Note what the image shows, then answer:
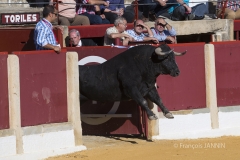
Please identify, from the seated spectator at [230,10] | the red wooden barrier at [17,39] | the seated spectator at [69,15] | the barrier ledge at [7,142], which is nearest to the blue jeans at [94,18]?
the seated spectator at [69,15]

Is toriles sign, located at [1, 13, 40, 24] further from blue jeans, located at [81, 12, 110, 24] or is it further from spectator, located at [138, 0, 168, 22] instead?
spectator, located at [138, 0, 168, 22]

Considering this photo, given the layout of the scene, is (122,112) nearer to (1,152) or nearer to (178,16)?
(1,152)

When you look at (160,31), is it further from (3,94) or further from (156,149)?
(3,94)

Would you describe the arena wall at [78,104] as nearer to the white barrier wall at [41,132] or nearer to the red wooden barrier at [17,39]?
the white barrier wall at [41,132]

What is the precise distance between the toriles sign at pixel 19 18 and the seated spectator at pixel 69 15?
0.44 meters

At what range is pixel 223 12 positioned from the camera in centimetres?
1619

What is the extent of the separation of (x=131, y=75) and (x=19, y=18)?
2985 mm

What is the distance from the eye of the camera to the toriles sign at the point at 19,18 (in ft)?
44.5

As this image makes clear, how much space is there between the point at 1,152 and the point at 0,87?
0.85m

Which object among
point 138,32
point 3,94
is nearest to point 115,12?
point 138,32

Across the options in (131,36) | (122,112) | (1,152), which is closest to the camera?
(1,152)

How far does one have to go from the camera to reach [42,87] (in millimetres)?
11008

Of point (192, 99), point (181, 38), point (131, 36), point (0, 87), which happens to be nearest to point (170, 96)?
point (192, 99)

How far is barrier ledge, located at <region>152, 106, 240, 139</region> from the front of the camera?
12367 millimetres
